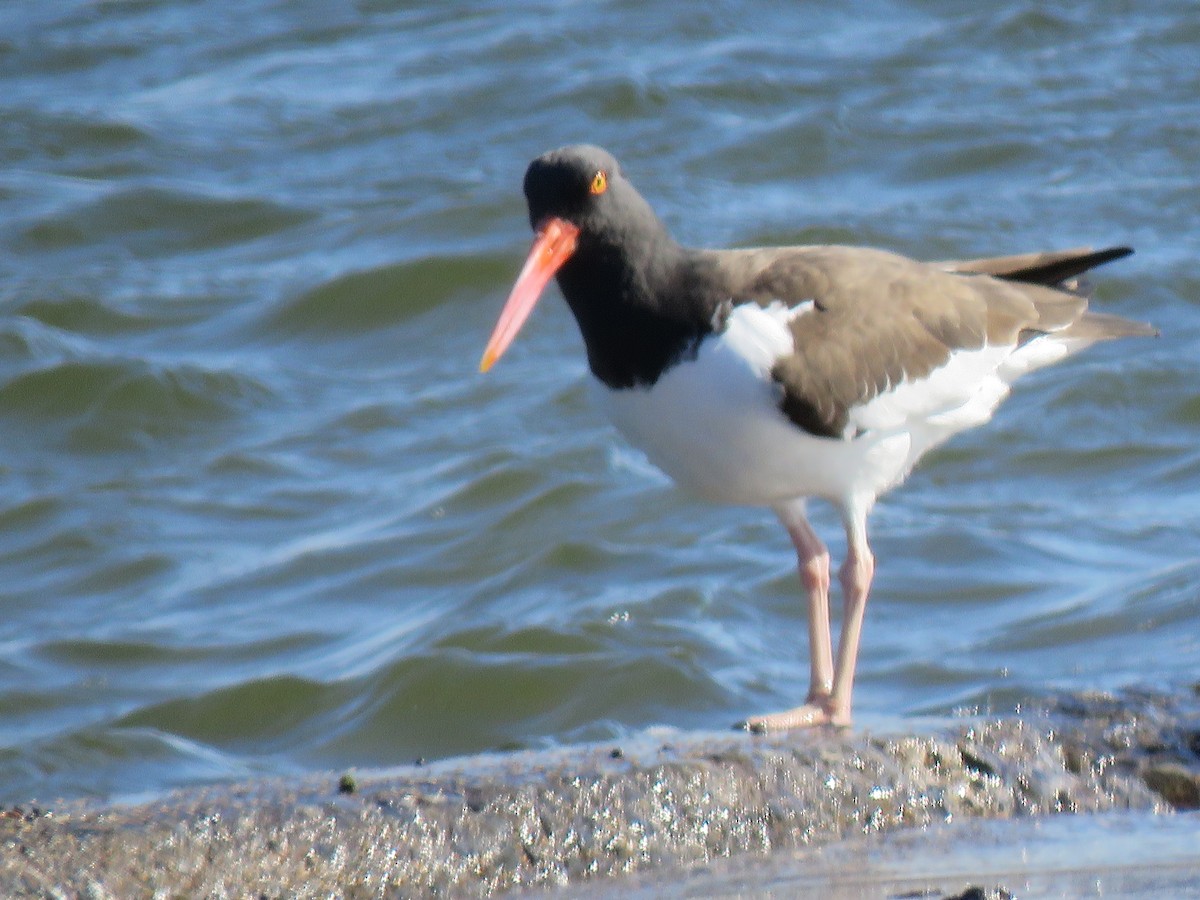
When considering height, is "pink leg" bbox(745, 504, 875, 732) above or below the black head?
below

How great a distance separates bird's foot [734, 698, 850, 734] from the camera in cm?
531

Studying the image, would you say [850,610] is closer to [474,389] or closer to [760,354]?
[760,354]

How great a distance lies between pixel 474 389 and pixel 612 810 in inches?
271

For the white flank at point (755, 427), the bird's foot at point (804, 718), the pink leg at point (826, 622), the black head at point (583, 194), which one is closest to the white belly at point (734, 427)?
the white flank at point (755, 427)

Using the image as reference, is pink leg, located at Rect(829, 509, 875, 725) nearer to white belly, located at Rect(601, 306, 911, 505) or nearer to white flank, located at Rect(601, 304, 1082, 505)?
white flank, located at Rect(601, 304, 1082, 505)

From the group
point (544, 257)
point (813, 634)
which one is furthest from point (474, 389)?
point (544, 257)

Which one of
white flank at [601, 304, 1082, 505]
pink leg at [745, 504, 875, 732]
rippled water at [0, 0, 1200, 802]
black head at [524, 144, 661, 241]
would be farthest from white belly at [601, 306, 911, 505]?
rippled water at [0, 0, 1200, 802]

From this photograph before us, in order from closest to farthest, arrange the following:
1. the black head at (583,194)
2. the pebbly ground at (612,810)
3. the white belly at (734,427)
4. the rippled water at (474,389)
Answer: the pebbly ground at (612,810), the white belly at (734,427), the black head at (583,194), the rippled water at (474,389)

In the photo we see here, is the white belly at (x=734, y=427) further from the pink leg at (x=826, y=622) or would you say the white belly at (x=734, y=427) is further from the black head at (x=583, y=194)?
the black head at (x=583, y=194)

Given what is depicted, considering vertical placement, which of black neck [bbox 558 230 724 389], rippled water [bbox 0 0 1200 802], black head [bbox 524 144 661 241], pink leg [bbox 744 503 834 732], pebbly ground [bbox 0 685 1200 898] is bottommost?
rippled water [bbox 0 0 1200 802]

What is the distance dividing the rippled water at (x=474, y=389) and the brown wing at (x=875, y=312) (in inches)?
39.5

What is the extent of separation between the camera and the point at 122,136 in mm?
13414

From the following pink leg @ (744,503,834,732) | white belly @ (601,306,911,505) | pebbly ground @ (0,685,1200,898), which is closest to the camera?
pebbly ground @ (0,685,1200,898)

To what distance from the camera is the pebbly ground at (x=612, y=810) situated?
3.92 meters
